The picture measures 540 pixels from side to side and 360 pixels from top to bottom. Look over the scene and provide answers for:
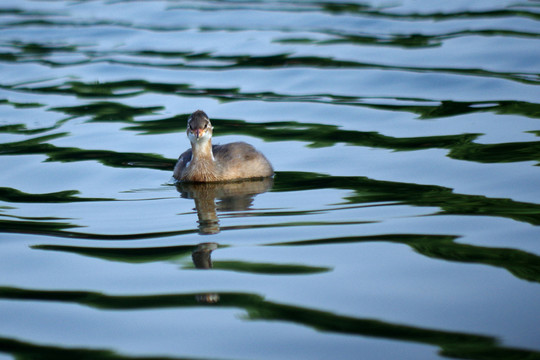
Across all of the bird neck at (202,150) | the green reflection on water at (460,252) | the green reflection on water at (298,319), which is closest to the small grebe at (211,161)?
A: the bird neck at (202,150)

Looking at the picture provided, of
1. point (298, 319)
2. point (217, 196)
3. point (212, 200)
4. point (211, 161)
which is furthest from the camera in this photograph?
point (211, 161)

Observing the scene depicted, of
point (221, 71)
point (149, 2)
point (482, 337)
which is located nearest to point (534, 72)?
point (221, 71)

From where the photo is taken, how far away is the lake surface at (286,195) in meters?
6.38

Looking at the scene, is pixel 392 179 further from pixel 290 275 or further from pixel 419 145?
pixel 290 275

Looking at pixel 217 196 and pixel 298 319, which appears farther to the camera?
pixel 217 196

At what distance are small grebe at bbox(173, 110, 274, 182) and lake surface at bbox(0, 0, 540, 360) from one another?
208 millimetres

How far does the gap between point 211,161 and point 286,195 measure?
1891 mm

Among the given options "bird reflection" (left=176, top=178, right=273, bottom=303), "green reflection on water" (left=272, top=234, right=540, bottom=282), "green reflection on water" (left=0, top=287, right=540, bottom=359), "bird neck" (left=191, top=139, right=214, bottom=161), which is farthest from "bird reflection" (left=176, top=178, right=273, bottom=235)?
"green reflection on water" (left=0, top=287, right=540, bottom=359)

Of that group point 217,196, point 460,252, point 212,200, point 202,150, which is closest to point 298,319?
point 460,252

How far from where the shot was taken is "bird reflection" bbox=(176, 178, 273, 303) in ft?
26.6

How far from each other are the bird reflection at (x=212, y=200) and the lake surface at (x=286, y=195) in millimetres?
40

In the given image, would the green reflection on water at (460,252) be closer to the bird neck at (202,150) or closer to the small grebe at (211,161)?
the small grebe at (211,161)

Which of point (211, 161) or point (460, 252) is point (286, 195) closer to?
point (211, 161)

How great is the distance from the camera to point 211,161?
39.0 feet
